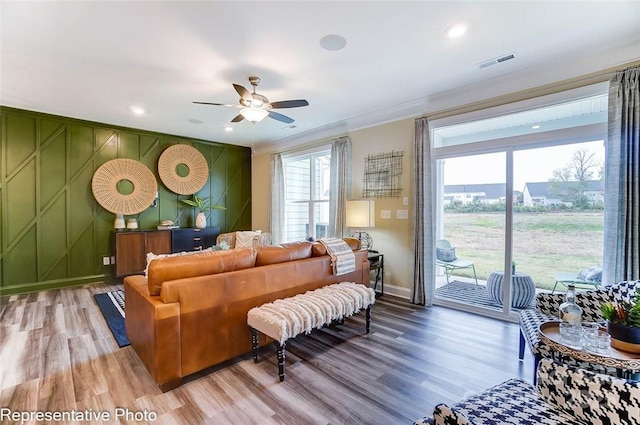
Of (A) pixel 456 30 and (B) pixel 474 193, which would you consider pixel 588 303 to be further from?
(A) pixel 456 30

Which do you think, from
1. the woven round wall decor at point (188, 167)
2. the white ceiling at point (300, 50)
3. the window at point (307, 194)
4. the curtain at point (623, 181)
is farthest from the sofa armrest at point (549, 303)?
the woven round wall decor at point (188, 167)

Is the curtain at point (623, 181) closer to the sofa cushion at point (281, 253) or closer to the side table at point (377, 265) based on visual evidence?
the side table at point (377, 265)

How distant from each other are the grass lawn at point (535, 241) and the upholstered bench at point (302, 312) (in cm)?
178

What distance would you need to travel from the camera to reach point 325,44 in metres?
2.66

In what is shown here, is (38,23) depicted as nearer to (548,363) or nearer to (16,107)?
(16,107)

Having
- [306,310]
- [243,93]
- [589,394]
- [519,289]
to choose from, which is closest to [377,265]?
[519,289]

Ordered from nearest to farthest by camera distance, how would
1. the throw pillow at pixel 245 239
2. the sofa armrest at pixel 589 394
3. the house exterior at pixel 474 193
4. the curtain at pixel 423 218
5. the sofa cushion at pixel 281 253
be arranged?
the sofa armrest at pixel 589 394 < the sofa cushion at pixel 281 253 < the house exterior at pixel 474 193 < the curtain at pixel 423 218 < the throw pillow at pixel 245 239

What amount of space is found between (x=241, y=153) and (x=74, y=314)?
15.2ft

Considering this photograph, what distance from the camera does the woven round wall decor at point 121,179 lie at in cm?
510

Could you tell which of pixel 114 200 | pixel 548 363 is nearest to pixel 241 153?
pixel 114 200

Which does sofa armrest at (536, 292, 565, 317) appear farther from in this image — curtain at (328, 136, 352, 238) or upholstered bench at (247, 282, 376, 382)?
curtain at (328, 136, 352, 238)

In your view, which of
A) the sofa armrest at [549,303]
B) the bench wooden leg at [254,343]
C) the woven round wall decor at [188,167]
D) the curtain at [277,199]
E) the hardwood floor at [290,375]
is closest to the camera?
the hardwood floor at [290,375]

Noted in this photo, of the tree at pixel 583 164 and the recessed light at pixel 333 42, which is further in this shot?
the tree at pixel 583 164

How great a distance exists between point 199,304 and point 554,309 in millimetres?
2870
